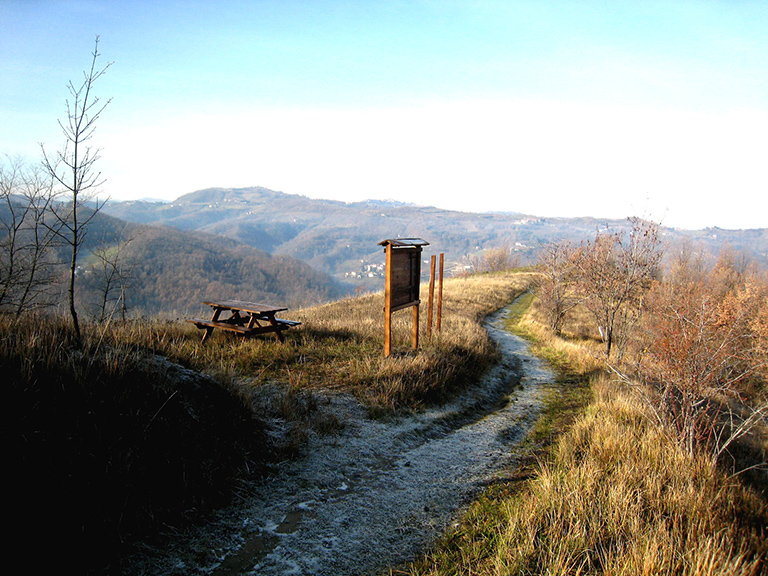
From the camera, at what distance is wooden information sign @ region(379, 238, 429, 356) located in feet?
23.0

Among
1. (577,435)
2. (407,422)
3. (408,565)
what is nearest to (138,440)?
(408,565)

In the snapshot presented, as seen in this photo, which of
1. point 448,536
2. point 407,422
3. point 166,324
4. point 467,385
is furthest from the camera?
point 166,324

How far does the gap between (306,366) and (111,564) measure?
415cm

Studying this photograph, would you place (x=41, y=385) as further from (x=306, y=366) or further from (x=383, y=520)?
(x=306, y=366)

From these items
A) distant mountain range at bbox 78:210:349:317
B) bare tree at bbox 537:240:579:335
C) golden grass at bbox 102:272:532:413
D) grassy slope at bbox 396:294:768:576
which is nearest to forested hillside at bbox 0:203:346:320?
distant mountain range at bbox 78:210:349:317

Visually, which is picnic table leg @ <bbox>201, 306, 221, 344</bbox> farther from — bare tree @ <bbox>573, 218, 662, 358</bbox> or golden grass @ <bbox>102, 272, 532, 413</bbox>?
bare tree @ <bbox>573, 218, 662, 358</bbox>

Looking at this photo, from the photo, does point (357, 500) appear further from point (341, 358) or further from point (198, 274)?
point (198, 274)

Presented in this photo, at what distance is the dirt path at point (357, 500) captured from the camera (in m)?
2.85

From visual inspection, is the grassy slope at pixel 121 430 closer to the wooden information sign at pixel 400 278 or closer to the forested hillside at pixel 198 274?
the wooden information sign at pixel 400 278

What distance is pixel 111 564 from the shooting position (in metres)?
2.55

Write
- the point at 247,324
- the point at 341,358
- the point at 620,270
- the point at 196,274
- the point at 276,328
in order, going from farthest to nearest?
the point at 196,274 < the point at 620,270 < the point at 247,324 < the point at 276,328 < the point at 341,358

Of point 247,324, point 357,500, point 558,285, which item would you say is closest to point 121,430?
point 357,500

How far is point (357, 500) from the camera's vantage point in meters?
3.72

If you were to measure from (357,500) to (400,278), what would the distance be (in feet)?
14.3
